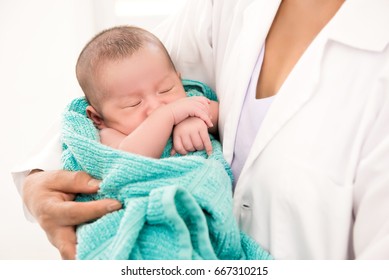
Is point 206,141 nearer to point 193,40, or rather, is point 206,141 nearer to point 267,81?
point 267,81

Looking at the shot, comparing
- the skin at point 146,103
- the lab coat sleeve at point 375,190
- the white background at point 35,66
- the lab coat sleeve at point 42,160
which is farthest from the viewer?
the white background at point 35,66

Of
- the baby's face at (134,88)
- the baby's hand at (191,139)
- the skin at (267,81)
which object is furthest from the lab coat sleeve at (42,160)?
the baby's hand at (191,139)

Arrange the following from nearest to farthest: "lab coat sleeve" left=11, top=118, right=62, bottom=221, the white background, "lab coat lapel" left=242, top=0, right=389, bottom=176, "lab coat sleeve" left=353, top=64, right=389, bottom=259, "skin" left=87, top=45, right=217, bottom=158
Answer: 1. "lab coat sleeve" left=353, top=64, right=389, bottom=259
2. "lab coat lapel" left=242, top=0, right=389, bottom=176
3. "skin" left=87, top=45, right=217, bottom=158
4. "lab coat sleeve" left=11, top=118, right=62, bottom=221
5. the white background

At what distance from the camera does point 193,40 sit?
1.01 meters

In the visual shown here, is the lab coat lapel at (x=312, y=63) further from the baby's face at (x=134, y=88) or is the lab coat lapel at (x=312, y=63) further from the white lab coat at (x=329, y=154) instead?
the baby's face at (x=134, y=88)

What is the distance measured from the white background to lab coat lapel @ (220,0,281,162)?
81 centimetres

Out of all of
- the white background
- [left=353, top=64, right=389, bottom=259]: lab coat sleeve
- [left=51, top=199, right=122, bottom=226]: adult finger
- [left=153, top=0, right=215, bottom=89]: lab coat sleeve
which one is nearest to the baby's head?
[left=153, top=0, right=215, bottom=89]: lab coat sleeve

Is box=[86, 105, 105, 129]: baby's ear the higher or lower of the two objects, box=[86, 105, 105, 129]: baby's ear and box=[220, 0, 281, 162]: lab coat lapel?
the lower

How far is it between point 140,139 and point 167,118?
0.25 feet

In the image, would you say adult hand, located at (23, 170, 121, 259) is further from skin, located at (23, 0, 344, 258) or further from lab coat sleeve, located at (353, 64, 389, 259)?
lab coat sleeve, located at (353, 64, 389, 259)

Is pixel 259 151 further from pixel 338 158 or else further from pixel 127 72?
pixel 127 72

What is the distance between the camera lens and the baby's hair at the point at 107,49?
877 millimetres

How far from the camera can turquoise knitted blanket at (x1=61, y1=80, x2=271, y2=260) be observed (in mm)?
593

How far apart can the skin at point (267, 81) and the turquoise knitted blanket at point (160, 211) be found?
0.04 m
